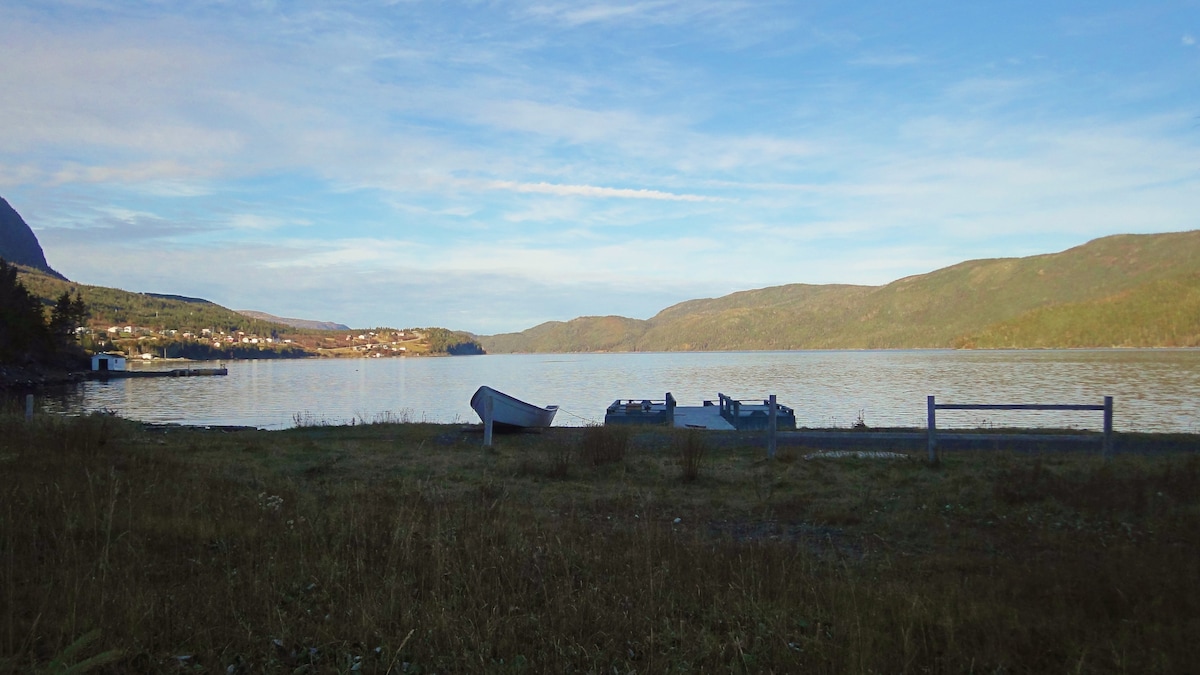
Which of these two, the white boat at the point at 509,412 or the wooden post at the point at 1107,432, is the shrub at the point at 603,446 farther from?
the wooden post at the point at 1107,432

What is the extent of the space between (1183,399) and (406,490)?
43875mm

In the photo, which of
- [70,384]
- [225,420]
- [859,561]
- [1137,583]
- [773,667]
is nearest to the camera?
[773,667]

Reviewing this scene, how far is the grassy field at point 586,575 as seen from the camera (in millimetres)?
4316

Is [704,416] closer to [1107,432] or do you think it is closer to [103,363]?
[1107,432]

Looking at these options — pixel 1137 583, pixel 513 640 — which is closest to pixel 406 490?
pixel 513 640

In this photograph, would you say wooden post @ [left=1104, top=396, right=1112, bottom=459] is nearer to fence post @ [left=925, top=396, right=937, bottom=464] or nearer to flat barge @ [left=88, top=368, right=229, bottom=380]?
fence post @ [left=925, top=396, right=937, bottom=464]

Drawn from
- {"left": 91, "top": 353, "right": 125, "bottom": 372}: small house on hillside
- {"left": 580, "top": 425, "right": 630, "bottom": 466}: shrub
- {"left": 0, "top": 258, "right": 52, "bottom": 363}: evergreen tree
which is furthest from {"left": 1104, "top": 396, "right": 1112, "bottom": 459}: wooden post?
{"left": 91, "top": 353, "right": 125, "bottom": 372}: small house on hillside

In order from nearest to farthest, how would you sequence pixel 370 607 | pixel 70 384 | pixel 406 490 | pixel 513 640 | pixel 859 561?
pixel 513 640 → pixel 370 607 → pixel 859 561 → pixel 406 490 → pixel 70 384

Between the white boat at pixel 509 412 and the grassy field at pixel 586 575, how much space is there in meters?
9.31

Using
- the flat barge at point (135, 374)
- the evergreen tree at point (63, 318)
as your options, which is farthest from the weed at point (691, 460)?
the evergreen tree at point (63, 318)

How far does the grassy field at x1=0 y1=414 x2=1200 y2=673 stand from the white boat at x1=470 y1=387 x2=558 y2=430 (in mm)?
9313

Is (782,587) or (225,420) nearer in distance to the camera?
(782,587)

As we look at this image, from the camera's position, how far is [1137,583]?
5.30m

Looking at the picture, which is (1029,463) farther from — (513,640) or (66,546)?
(66,546)
